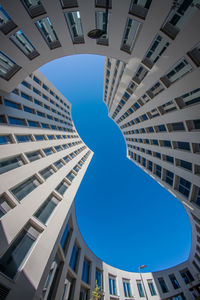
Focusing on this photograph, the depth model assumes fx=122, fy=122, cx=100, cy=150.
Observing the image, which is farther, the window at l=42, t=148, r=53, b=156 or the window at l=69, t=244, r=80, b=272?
the window at l=42, t=148, r=53, b=156

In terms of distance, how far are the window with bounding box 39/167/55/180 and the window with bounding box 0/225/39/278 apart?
6780mm

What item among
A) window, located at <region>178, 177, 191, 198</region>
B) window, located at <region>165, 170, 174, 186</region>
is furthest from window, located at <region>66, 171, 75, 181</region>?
window, located at <region>178, 177, 191, 198</region>

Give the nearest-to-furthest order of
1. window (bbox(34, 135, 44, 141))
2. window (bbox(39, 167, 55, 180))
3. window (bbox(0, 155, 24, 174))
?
window (bbox(0, 155, 24, 174)) < window (bbox(39, 167, 55, 180)) < window (bbox(34, 135, 44, 141))

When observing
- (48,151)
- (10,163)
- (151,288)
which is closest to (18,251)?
(10,163)

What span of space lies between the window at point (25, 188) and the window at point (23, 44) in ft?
42.9

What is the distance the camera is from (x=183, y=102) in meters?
12.5

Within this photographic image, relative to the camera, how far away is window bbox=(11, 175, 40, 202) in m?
10.3

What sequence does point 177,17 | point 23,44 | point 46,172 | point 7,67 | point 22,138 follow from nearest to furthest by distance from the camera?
point 177,17 < point 23,44 < point 7,67 < point 22,138 < point 46,172

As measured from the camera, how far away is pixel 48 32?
11.9 m

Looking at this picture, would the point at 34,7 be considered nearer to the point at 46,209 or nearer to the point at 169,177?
the point at 46,209

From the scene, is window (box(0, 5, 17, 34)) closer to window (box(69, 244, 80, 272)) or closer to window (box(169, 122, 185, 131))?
window (box(169, 122, 185, 131))

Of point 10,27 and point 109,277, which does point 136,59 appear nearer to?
point 10,27

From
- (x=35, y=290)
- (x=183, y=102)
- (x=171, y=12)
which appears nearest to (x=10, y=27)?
(x=171, y=12)

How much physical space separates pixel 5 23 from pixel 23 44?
6.75 ft
